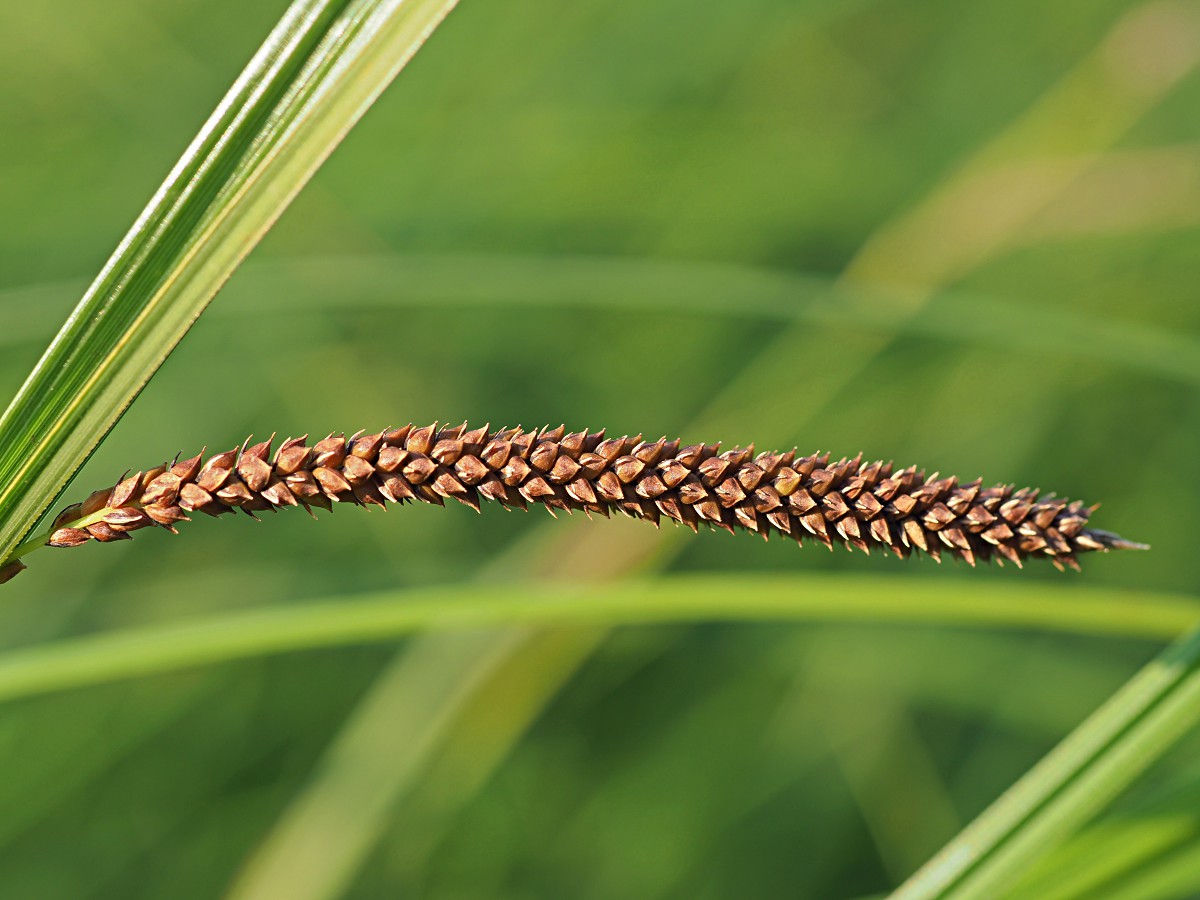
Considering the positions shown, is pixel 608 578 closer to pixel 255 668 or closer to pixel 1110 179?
pixel 255 668

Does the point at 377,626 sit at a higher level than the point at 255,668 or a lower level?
lower

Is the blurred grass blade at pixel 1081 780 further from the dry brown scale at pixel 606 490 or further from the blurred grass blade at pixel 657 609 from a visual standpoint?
the blurred grass blade at pixel 657 609

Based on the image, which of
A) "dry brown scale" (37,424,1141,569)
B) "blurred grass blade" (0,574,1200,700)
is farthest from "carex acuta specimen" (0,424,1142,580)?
"blurred grass blade" (0,574,1200,700)

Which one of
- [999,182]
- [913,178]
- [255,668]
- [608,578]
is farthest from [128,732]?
[913,178]

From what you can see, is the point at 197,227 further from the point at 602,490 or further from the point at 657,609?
the point at 657,609

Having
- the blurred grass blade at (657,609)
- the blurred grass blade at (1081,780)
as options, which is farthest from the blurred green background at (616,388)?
the blurred grass blade at (1081,780)
